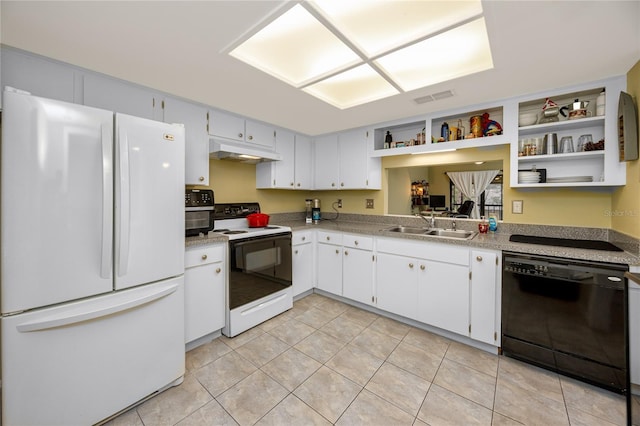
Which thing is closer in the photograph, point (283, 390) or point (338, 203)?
point (283, 390)

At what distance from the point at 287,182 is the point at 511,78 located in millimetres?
2519

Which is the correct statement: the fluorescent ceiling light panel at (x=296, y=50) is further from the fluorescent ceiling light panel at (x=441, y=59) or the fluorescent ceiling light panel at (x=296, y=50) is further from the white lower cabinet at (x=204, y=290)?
the white lower cabinet at (x=204, y=290)

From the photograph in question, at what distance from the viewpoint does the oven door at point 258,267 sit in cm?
231

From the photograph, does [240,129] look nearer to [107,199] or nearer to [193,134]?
[193,134]

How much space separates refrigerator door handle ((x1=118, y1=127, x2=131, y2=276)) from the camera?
1.44 meters

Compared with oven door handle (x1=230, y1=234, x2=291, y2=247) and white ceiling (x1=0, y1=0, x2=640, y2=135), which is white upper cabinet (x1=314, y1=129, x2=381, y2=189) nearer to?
white ceiling (x1=0, y1=0, x2=640, y2=135)

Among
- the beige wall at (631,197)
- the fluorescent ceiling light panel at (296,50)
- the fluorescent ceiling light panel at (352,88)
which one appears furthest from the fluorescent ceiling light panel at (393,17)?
the beige wall at (631,197)

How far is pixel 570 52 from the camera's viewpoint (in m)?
1.57

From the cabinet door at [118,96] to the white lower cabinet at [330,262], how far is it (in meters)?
2.15

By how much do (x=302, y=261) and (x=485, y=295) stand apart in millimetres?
1898

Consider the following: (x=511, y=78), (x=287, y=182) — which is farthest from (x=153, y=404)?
(x=511, y=78)

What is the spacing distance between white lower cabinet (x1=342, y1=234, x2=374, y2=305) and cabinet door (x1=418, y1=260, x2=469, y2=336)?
0.55m

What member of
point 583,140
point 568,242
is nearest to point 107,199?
point 568,242

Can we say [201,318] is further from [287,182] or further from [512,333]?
[512,333]
